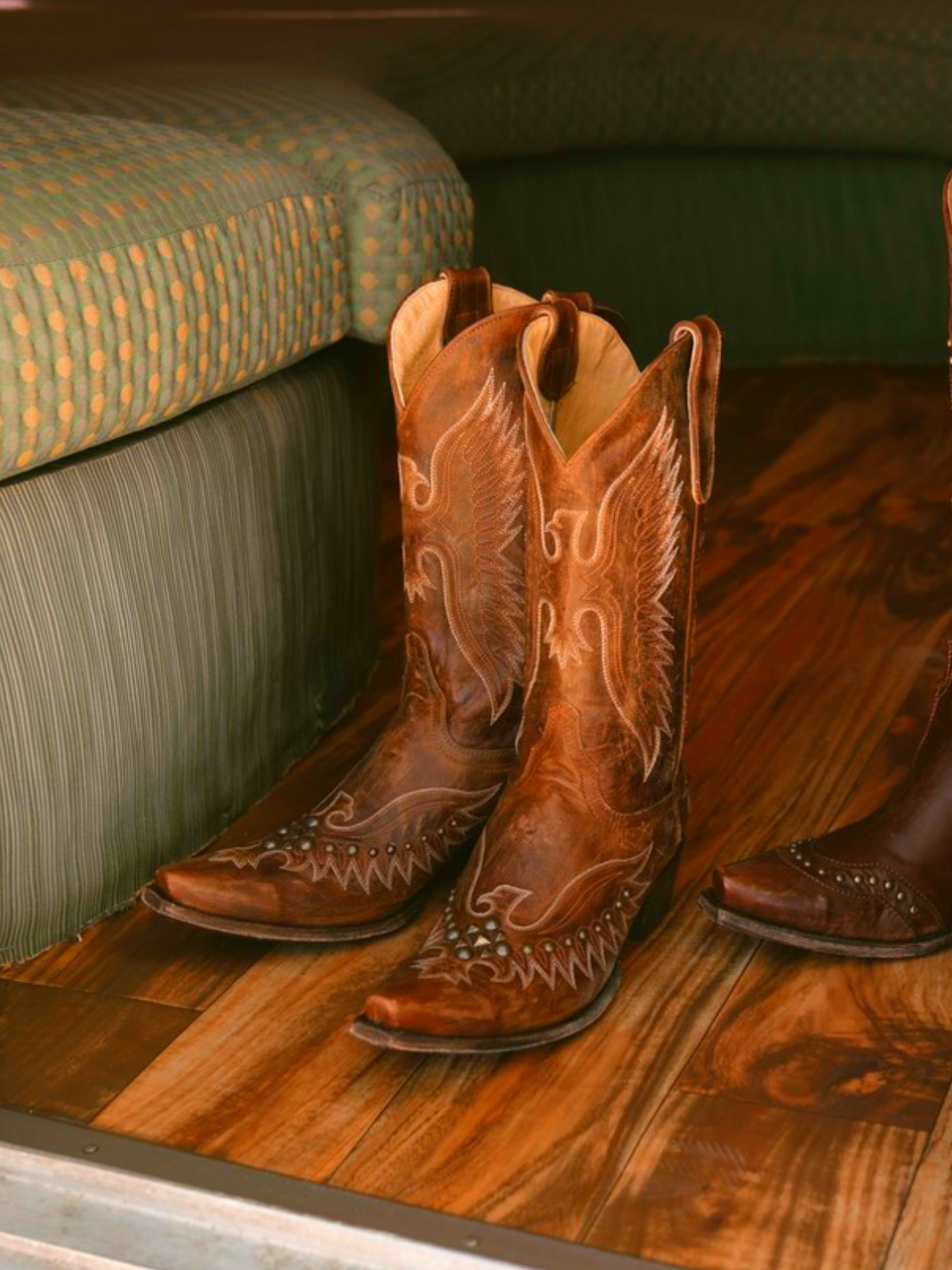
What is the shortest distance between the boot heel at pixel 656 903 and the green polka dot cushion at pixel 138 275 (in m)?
0.44

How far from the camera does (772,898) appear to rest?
106 centimetres

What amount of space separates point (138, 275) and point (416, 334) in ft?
0.64

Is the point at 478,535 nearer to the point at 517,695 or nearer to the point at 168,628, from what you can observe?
the point at 517,695

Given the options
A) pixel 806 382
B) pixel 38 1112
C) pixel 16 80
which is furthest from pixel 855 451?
pixel 38 1112

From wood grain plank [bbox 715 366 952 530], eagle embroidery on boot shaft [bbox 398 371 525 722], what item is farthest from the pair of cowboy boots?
wood grain plank [bbox 715 366 952 530]

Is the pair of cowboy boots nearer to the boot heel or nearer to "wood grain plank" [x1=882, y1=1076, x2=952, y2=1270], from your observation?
the boot heel

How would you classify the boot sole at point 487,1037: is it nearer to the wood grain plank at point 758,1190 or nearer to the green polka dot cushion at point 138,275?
the wood grain plank at point 758,1190

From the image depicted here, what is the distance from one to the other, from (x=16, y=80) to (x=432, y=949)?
0.87 metres

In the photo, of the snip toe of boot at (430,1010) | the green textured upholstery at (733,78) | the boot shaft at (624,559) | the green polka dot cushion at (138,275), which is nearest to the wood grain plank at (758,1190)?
the snip toe of boot at (430,1010)

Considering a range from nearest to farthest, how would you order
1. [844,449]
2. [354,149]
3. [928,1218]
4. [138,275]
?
[928,1218], [138,275], [354,149], [844,449]

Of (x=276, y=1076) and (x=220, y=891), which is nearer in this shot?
(x=276, y=1076)

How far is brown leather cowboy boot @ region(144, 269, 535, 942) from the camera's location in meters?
1.08

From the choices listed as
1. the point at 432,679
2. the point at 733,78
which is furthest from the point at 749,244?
the point at 432,679

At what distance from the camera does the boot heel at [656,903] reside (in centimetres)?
109
